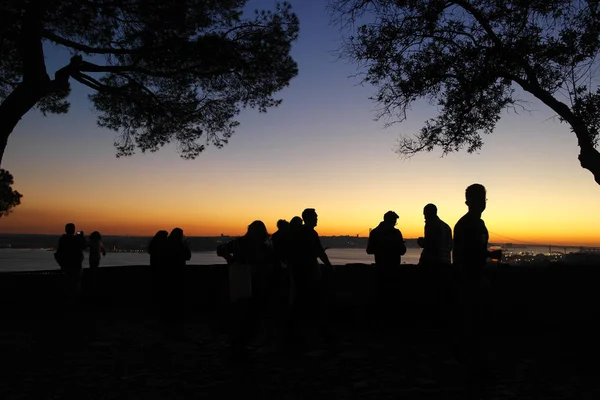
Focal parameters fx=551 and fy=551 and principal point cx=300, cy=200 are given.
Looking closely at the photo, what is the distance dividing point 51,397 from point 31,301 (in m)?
6.67

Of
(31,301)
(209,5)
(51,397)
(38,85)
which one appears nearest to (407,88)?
(209,5)

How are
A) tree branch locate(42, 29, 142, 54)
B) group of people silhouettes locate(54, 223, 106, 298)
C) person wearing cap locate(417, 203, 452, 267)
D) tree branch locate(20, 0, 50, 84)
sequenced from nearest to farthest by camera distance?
person wearing cap locate(417, 203, 452, 267) < tree branch locate(20, 0, 50, 84) < group of people silhouettes locate(54, 223, 106, 298) < tree branch locate(42, 29, 142, 54)

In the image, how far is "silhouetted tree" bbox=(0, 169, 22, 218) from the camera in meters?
35.6

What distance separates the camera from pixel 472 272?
484 cm

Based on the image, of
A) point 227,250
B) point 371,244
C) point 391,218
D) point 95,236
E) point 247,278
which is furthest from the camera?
point 95,236


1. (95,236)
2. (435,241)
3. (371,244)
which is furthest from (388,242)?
(95,236)

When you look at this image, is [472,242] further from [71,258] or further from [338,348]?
[71,258]

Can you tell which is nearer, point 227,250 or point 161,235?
point 227,250

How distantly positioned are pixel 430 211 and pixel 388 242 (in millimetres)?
927

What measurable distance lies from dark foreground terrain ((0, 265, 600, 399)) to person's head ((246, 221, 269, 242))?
139 cm

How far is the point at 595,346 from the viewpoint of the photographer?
6660 mm

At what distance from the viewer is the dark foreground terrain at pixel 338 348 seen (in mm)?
4902

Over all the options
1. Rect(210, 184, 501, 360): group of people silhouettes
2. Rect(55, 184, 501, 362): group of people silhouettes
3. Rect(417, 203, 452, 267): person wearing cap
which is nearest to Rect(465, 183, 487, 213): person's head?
Rect(55, 184, 501, 362): group of people silhouettes

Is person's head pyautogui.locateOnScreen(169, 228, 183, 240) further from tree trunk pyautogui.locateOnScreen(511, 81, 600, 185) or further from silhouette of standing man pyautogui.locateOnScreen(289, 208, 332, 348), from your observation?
tree trunk pyautogui.locateOnScreen(511, 81, 600, 185)
